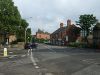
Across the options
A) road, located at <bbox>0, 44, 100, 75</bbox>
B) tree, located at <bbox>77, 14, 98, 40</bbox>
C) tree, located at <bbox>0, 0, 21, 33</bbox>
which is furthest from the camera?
tree, located at <bbox>77, 14, 98, 40</bbox>

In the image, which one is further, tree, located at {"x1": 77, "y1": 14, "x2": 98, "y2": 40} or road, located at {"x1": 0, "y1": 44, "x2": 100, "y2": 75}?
tree, located at {"x1": 77, "y1": 14, "x2": 98, "y2": 40}

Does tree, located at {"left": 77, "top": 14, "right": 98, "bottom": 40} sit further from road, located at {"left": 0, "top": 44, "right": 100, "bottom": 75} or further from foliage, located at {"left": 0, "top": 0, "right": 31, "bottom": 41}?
road, located at {"left": 0, "top": 44, "right": 100, "bottom": 75}

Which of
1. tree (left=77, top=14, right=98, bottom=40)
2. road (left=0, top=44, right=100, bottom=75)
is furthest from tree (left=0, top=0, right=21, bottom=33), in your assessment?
tree (left=77, top=14, right=98, bottom=40)

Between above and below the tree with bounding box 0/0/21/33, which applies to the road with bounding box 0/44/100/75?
below

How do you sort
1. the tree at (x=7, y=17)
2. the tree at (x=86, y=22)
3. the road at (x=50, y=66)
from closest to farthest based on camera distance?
the road at (x=50, y=66), the tree at (x=7, y=17), the tree at (x=86, y=22)

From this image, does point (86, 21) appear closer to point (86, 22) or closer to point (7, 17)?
point (86, 22)

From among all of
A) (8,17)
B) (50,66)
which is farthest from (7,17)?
(50,66)

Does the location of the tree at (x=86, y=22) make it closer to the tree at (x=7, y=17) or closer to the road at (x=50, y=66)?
the tree at (x=7, y=17)

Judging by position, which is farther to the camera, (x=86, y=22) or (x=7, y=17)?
(x=86, y=22)

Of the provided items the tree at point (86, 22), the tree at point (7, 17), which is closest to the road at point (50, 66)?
the tree at point (7, 17)

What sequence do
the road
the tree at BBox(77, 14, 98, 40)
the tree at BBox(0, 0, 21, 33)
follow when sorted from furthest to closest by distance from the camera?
the tree at BBox(77, 14, 98, 40), the tree at BBox(0, 0, 21, 33), the road

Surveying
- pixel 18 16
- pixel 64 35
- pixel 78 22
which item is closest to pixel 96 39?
pixel 18 16

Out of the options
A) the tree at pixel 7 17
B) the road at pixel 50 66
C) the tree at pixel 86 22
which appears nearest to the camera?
the road at pixel 50 66

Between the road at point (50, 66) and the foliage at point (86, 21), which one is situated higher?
the foliage at point (86, 21)
